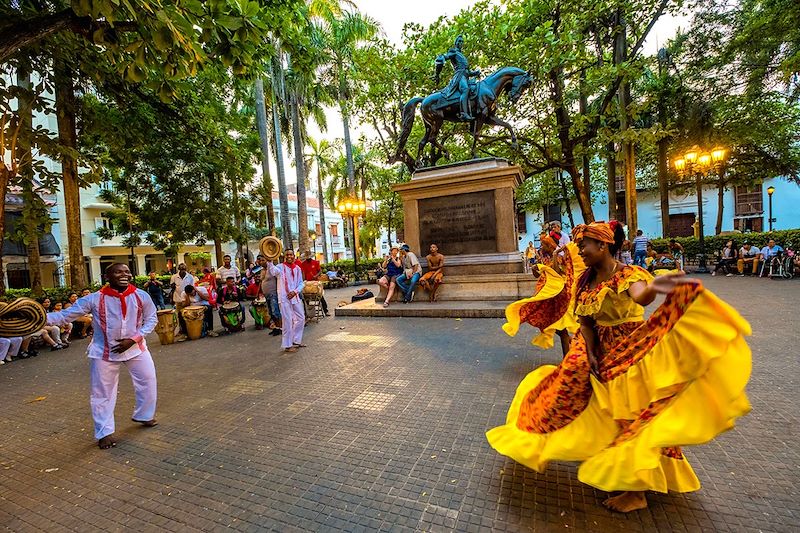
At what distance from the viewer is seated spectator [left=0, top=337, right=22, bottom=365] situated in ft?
24.6

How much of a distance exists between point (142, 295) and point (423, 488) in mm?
3408

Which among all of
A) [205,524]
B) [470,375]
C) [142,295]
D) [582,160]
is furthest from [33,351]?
[582,160]

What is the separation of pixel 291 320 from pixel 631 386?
18.4ft

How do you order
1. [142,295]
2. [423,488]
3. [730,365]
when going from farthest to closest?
1. [142,295]
2. [423,488]
3. [730,365]

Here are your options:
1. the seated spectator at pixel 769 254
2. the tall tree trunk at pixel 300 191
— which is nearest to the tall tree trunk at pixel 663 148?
the seated spectator at pixel 769 254

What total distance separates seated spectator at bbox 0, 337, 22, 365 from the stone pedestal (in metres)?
9.00

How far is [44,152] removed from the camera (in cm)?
708

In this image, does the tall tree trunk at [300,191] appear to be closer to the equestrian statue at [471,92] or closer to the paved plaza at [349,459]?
the equestrian statue at [471,92]

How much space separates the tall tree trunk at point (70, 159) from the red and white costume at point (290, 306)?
16.8 ft

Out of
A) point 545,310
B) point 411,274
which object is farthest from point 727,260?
point 545,310

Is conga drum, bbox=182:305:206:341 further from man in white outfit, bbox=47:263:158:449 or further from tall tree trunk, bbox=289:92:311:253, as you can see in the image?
tall tree trunk, bbox=289:92:311:253

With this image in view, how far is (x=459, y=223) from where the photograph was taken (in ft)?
33.5

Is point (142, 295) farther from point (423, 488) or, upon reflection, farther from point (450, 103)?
point (450, 103)

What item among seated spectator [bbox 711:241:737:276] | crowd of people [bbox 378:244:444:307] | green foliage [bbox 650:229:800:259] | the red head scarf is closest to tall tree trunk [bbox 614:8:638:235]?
seated spectator [bbox 711:241:737:276]
